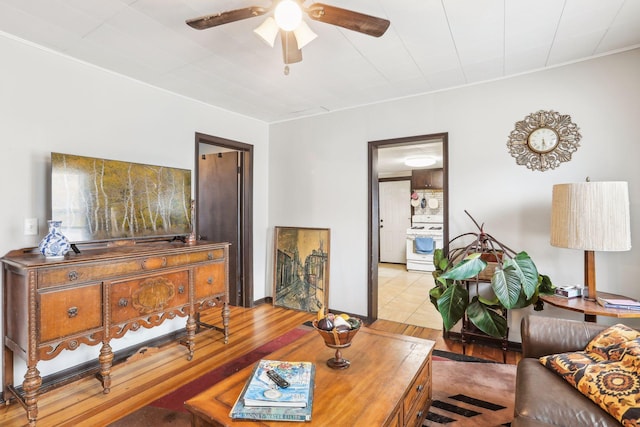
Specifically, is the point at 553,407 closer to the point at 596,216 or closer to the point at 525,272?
the point at 525,272

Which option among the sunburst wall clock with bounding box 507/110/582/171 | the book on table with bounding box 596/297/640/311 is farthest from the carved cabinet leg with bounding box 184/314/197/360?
the sunburst wall clock with bounding box 507/110/582/171

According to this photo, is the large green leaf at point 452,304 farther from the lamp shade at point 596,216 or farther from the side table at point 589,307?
the lamp shade at point 596,216

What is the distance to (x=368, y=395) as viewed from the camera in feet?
4.72

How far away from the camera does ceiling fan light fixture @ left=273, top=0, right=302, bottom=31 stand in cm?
150

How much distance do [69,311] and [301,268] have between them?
8.11ft

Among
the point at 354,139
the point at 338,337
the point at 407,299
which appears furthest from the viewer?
the point at 407,299

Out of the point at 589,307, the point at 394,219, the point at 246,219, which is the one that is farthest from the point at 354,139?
the point at 394,219

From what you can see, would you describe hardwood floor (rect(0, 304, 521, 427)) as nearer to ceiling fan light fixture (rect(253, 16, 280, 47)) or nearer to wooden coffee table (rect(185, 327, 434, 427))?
wooden coffee table (rect(185, 327, 434, 427))

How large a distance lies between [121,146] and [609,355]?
3.62 metres

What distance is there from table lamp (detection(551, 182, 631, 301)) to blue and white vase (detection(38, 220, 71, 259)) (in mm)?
3437

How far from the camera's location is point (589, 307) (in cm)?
217

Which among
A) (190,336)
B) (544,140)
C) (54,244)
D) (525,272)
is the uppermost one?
(544,140)

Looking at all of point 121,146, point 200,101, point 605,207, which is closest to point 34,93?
point 121,146

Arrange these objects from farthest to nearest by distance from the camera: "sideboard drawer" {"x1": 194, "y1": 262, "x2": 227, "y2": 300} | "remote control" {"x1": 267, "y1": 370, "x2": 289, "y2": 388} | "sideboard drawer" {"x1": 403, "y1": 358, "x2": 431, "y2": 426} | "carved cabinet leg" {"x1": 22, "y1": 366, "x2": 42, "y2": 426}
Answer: "sideboard drawer" {"x1": 194, "y1": 262, "x2": 227, "y2": 300} → "carved cabinet leg" {"x1": 22, "y1": 366, "x2": 42, "y2": 426} → "sideboard drawer" {"x1": 403, "y1": 358, "x2": 431, "y2": 426} → "remote control" {"x1": 267, "y1": 370, "x2": 289, "y2": 388}
